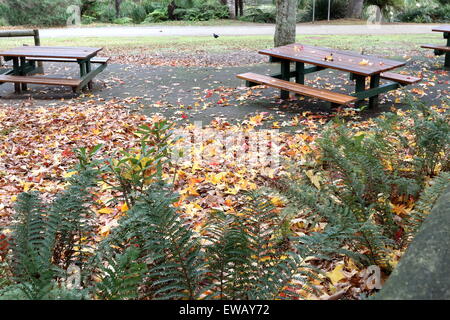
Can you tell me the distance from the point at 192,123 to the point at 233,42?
10536 millimetres

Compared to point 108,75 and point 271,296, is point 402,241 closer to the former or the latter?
point 271,296

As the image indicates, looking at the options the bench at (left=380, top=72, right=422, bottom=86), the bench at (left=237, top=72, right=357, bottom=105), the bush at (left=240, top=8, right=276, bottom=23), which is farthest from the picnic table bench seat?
the bush at (left=240, top=8, right=276, bottom=23)

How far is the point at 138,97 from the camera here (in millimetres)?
8555

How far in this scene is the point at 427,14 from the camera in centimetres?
2538

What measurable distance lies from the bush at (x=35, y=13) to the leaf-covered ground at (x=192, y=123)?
17.6 meters

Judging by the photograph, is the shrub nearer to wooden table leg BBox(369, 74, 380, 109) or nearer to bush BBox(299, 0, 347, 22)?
wooden table leg BBox(369, 74, 380, 109)

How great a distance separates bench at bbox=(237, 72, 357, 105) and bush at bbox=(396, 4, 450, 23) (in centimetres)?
2032

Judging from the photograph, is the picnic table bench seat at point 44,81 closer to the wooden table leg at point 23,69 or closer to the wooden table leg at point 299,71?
the wooden table leg at point 23,69

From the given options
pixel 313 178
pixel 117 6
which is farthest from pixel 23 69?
pixel 117 6

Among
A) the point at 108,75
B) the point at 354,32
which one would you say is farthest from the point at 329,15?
the point at 108,75

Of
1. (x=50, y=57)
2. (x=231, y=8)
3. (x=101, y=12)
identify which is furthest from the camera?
(x=101, y=12)

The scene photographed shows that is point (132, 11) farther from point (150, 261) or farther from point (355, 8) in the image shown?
point (150, 261)

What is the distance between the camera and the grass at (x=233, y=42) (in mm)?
14451

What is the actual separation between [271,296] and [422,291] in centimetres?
69
